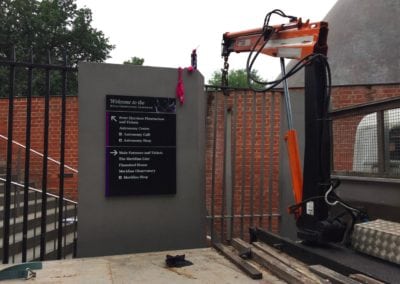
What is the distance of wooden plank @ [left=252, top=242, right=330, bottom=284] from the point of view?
151 inches

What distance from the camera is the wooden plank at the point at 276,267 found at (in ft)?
12.5

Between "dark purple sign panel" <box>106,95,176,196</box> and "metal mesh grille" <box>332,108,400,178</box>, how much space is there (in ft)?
7.84

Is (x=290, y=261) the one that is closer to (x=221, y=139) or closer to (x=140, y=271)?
(x=140, y=271)

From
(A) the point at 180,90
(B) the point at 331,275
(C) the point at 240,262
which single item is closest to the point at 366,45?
(A) the point at 180,90

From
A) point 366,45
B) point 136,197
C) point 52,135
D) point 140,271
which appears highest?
point 366,45

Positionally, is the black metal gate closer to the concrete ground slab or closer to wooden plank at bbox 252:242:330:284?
the concrete ground slab

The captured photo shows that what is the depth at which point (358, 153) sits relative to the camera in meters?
5.75

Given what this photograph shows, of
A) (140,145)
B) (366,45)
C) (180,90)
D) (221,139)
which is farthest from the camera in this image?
(366,45)

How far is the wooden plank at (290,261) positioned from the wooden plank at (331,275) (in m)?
0.04

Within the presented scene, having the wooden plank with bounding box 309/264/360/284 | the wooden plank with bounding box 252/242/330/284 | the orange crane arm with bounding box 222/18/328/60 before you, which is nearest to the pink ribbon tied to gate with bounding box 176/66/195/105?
the orange crane arm with bounding box 222/18/328/60

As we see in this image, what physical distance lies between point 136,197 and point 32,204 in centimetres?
405

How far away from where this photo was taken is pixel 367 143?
18.2 feet

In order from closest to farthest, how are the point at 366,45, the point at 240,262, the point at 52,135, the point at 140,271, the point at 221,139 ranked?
the point at 140,271
the point at 240,262
the point at 221,139
the point at 52,135
the point at 366,45

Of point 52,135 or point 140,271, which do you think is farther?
point 52,135
